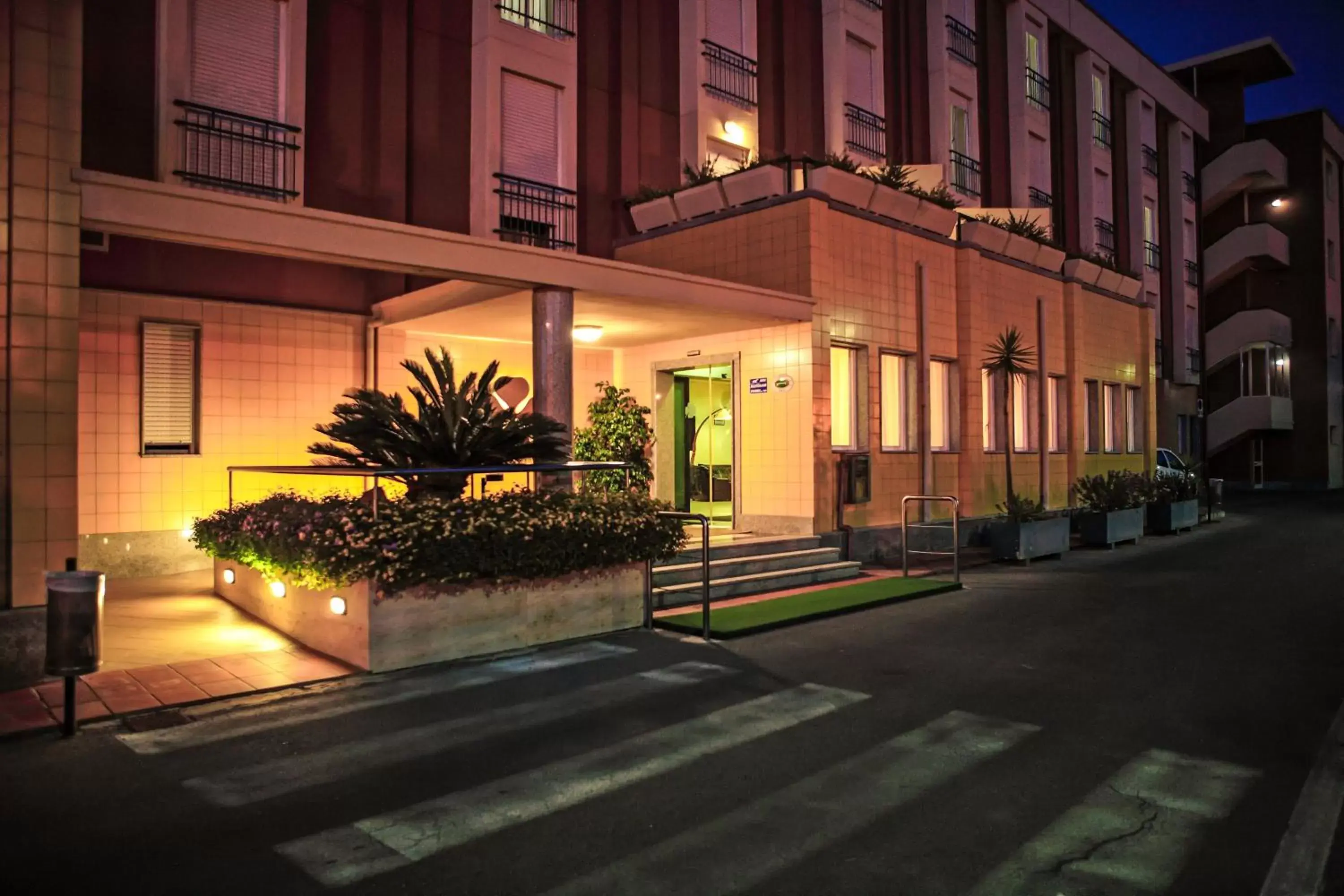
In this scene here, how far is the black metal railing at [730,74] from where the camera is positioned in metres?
16.7

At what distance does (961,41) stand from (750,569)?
54.1 feet

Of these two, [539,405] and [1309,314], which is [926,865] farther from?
[1309,314]

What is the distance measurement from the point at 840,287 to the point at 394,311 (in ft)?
21.4

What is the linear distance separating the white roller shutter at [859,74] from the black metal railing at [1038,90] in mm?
6710

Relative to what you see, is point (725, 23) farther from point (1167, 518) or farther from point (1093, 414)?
point (1167, 518)

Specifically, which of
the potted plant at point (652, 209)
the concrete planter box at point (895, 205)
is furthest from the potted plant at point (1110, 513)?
the potted plant at point (652, 209)

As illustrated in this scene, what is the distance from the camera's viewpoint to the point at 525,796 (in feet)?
14.7

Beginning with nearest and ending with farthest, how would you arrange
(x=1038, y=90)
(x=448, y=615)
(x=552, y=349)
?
(x=448, y=615)
(x=552, y=349)
(x=1038, y=90)

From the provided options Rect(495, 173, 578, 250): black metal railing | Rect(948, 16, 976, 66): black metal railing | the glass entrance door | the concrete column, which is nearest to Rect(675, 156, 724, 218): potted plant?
Rect(495, 173, 578, 250): black metal railing

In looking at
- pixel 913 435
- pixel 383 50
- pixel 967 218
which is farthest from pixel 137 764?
pixel 967 218

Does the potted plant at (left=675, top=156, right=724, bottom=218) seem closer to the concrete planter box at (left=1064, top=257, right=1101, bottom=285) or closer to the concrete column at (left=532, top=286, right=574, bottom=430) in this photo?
the concrete column at (left=532, top=286, right=574, bottom=430)

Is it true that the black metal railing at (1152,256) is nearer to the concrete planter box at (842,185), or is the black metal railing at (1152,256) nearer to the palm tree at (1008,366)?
the palm tree at (1008,366)

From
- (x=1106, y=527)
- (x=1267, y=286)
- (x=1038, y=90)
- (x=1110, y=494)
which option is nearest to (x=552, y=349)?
(x=1106, y=527)

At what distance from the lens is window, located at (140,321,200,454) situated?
10.8m
